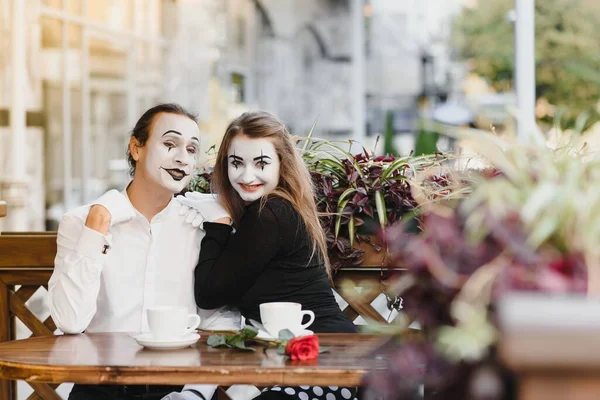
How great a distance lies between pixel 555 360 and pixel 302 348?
0.91 metres

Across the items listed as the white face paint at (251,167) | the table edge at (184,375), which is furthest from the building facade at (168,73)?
the table edge at (184,375)

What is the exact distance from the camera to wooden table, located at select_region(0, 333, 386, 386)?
5.64ft

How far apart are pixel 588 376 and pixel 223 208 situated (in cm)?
169

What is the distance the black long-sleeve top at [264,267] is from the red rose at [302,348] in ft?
1.84

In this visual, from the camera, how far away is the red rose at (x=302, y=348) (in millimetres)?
1821

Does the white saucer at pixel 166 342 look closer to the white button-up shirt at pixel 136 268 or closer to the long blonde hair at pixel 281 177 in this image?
the white button-up shirt at pixel 136 268

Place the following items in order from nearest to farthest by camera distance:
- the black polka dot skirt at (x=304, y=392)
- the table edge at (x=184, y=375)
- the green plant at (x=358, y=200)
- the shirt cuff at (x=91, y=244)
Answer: the table edge at (x=184, y=375)
the black polka dot skirt at (x=304, y=392)
the shirt cuff at (x=91, y=244)
the green plant at (x=358, y=200)

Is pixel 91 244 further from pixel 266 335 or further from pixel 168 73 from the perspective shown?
pixel 168 73

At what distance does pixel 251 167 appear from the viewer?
2518 mm

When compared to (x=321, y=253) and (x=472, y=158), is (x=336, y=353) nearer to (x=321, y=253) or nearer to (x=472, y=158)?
(x=321, y=253)

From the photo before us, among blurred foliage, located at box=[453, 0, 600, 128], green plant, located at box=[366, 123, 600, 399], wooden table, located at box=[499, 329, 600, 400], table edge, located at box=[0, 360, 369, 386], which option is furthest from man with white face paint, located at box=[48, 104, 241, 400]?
blurred foliage, located at box=[453, 0, 600, 128]

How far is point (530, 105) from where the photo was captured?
4.86 metres

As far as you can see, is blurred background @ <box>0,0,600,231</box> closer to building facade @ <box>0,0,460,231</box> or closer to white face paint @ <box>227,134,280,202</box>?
building facade @ <box>0,0,460,231</box>

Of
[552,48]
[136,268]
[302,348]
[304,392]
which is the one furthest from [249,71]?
[302,348]
